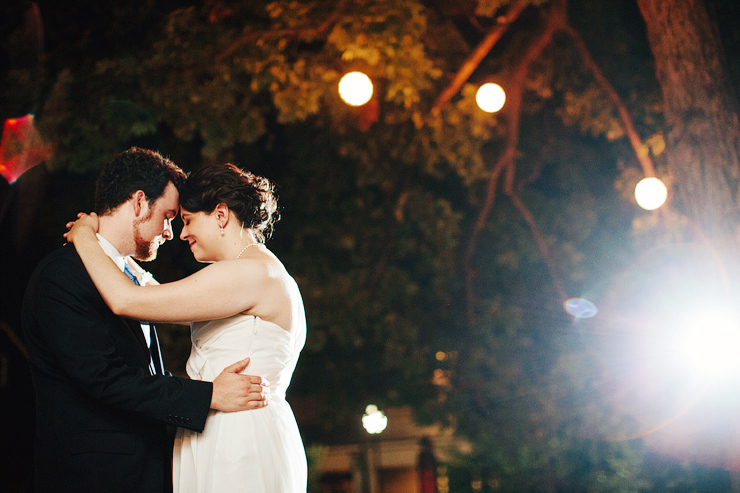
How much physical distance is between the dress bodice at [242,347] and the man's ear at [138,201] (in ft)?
1.71

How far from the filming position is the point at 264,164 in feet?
27.7

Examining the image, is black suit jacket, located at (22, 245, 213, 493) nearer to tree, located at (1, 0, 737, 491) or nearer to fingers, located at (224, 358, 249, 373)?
fingers, located at (224, 358, 249, 373)

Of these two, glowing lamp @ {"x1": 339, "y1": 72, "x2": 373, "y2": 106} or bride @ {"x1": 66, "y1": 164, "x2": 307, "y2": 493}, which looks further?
glowing lamp @ {"x1": 339, "y1": 72, "x2": 373, "y2": 106}

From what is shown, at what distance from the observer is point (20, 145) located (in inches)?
232

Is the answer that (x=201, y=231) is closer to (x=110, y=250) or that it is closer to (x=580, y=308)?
(x=110, y=250)

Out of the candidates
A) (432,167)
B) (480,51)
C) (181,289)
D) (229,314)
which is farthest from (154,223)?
(432,167)

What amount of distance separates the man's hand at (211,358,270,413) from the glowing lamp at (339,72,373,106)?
12.6ft

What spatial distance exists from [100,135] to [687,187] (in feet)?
16.8

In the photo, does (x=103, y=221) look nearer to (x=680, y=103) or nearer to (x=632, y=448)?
(x=680, y=103)

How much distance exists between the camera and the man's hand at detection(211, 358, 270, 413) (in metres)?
2.17

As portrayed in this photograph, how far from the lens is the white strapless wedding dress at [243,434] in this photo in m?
2.20

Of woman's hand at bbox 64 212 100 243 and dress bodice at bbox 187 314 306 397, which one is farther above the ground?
woman's hand at bbox 64 212 100 243

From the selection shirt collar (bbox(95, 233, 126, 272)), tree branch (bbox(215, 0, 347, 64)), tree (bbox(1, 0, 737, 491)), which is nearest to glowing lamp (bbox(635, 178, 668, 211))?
tree (bbox(1, 0, 737, 491))

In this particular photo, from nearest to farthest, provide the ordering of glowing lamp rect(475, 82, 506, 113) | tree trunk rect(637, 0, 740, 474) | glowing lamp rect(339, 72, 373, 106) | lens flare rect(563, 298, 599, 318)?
tree trunk rect(637, 0, 740, 474) → glowing lamp rect(339, 72, 373, 106) → glowing lamp rect(475, 82, 506, 113) → lens flare rect(563, 298, 599, 318)
